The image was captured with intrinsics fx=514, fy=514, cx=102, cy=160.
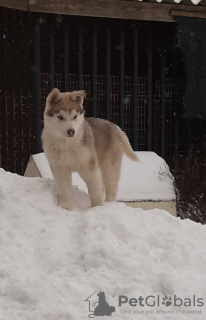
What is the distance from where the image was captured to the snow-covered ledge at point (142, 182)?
24.6 ft

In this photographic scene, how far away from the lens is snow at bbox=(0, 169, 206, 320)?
307cm

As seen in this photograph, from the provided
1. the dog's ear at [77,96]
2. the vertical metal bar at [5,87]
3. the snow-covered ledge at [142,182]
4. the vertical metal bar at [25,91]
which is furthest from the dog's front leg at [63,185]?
the vertical metal bar at [5,87]

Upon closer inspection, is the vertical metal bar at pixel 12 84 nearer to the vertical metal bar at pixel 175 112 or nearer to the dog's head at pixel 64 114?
the vertical metal bar at pixel 175 112

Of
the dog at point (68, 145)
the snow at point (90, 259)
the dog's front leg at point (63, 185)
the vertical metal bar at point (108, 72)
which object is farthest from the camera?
the vertical metal bar at point (108, 72)

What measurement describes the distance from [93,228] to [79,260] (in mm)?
500

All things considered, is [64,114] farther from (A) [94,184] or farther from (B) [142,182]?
(B) [142,182]

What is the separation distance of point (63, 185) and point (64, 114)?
2.33 ft

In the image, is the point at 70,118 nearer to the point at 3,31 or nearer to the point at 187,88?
the point at 3,31

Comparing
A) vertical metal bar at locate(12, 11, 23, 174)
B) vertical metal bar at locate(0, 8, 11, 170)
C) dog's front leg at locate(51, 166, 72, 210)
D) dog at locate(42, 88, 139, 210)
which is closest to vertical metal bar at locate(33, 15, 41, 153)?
vertical metal bar at locate(12, 11, 23, 174)

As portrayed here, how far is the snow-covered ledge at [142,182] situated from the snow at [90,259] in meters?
2.63

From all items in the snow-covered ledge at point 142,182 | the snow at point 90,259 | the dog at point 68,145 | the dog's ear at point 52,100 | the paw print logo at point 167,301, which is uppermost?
the dog's ear at point 52,100

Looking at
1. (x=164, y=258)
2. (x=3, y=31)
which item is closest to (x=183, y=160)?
(x=3, y=31)

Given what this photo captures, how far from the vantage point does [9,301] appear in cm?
314

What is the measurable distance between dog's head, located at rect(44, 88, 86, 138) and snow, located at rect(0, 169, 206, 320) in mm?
678
